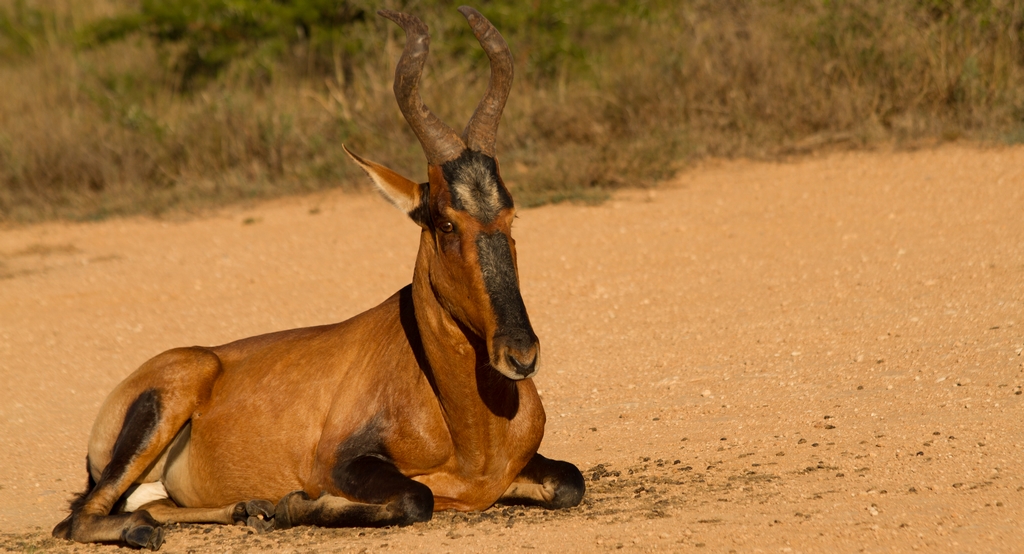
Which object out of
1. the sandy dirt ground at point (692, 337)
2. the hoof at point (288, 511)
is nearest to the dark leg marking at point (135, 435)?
the sandy dirt ground at point (692, 337)

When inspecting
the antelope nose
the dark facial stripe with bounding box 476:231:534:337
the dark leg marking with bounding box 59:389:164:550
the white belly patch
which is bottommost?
the white belly patch

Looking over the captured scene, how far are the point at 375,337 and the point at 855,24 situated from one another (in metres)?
12.0

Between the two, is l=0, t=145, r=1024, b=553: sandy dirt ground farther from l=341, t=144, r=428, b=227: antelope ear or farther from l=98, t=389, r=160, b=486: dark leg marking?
l=341, t=144, r=428, b=227: antelope ear

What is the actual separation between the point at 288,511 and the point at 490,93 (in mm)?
2389

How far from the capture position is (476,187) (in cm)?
558

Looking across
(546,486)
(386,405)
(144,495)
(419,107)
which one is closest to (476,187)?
(419,107)

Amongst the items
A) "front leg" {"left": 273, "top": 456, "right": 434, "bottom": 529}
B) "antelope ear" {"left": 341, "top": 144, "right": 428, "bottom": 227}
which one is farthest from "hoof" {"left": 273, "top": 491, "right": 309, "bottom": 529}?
"antelope ear" {"left": 341, "top": 144, "right": 428, "bottom": 227}

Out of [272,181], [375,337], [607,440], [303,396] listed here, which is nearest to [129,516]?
[303,396]

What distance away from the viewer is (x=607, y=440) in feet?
25.5

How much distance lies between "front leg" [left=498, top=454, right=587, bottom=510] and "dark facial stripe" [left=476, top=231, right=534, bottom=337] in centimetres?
116

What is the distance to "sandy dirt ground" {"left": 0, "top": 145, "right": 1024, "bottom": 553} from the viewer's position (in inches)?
231

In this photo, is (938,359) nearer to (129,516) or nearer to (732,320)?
(732,320)

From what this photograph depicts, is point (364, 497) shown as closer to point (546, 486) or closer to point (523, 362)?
point (546, 486)

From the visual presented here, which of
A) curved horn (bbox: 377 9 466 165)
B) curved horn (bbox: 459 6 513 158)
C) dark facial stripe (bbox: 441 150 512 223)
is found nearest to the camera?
dark facial stripe (bbox: 441 150 512 223)
